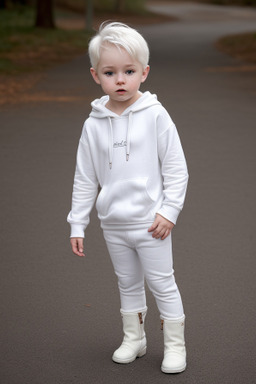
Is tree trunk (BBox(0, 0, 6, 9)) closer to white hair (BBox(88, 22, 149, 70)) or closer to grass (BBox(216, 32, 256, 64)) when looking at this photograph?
grass (BBox(216, 32, 256, 64))

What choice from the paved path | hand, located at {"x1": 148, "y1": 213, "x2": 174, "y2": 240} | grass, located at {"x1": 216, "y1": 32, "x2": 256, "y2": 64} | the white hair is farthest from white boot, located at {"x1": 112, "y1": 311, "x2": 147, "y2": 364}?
grass, located at {"x1": 216, "y1": 32, "x2": 256, "y2": 64}

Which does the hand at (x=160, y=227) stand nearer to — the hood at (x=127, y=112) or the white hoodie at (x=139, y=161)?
the white hoodie at (x=139, y=161)

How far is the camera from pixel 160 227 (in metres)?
3.40

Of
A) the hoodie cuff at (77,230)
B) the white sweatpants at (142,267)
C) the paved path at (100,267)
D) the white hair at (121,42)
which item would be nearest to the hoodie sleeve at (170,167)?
the white sweatpants at (142,267)

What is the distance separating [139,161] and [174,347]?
91 centimetres

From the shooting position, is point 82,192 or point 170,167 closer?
point 170,167

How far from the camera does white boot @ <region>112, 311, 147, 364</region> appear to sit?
375 centimetres

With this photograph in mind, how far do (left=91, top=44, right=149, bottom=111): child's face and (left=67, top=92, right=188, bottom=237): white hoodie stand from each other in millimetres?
89

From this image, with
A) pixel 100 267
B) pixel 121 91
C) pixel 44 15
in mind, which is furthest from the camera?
pixel 44 15

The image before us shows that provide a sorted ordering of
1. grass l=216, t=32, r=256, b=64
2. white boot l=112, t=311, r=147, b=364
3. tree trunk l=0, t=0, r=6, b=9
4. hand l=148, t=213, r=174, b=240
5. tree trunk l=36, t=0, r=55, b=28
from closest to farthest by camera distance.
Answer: hand l=148, t=213, r=174, b=240, white boot l=112, t=311, r=147, b=364, grass l=216, t=32, r=256, b=64, tree trunk l=36, t=0, r=55, b=28, tree trunk l=0, t=0, r=6, b=9

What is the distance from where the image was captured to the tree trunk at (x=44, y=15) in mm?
29188

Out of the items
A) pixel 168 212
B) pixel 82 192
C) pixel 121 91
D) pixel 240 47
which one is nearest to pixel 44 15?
pixel 240 47

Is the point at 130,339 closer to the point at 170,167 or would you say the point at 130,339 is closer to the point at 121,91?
the point at 170,167

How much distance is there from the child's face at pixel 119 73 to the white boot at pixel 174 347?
1.07 meters
